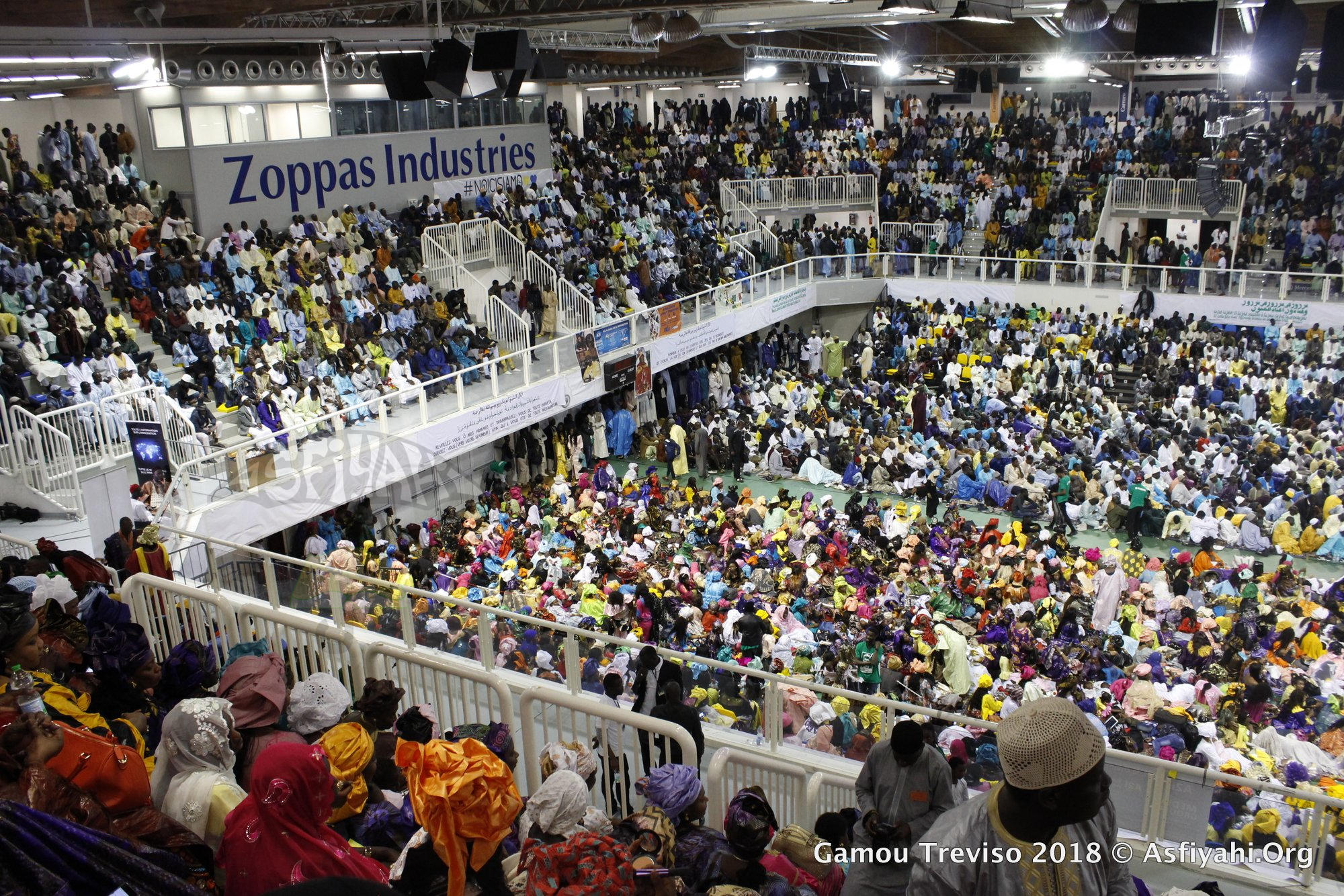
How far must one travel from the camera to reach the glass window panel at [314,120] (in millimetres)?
21125

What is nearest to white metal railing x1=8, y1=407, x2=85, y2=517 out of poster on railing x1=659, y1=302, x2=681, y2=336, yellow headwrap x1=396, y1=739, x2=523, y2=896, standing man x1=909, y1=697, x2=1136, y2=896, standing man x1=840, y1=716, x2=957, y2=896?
yellow headwrap x1=396, y1=739, x2=523, y2=896

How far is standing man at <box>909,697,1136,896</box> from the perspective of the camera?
228 cm

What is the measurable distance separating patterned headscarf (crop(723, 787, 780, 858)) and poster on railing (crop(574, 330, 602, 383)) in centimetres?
1451

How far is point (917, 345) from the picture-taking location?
2266 centimetres

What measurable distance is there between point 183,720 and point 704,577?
9238 mm

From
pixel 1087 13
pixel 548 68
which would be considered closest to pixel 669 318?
pixel 548 68

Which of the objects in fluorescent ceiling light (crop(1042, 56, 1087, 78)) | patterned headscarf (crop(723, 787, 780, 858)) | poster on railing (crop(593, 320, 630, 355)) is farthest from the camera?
fluorescent ceiling light (crop(1042, 56, 1087, 78))

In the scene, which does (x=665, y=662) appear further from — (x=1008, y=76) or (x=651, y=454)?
(x=1008, y=76)

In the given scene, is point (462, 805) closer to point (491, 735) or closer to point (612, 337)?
point (491, 735)

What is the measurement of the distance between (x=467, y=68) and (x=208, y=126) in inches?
223

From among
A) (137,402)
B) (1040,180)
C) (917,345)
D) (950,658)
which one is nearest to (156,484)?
(137,402)

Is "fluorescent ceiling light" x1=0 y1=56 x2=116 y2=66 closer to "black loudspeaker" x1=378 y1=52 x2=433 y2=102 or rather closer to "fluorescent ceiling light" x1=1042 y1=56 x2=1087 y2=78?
"black loudspeaker" x1=378 y1=52 x2=433 y2=102

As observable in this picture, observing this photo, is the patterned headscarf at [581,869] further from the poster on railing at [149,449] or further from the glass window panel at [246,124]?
the glass window panel at [246,124]

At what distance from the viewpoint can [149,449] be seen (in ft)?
37.4
